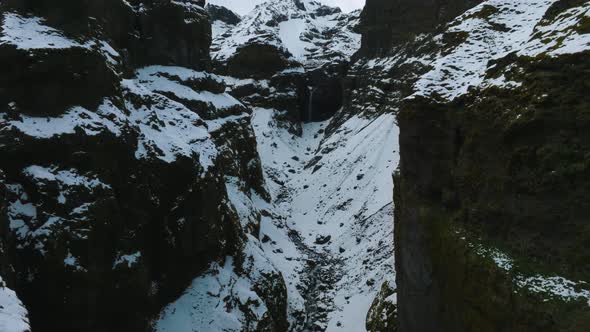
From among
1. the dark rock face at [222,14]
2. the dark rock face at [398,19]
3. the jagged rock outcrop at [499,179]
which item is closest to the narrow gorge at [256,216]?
the jagged rock outcrop at [499,179]

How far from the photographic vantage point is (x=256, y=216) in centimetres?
3759

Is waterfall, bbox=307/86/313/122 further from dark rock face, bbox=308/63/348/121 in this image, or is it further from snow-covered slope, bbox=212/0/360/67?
snow-covered slope, bbox=212/0/360/67

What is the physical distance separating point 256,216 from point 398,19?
47884 millimetres

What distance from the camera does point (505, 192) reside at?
13875 millimetres

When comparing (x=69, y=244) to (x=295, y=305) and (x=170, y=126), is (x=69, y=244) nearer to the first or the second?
(x=170, y=126)

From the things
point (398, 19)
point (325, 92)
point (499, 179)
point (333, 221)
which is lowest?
point (333, 221)

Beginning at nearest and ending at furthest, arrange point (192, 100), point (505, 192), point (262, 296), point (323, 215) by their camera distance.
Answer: point (505, 192) → point (262, 296) → point (192, 100) → point (323, 215)

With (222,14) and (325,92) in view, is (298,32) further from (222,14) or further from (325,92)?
(222,14)

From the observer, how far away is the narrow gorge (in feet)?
41.2

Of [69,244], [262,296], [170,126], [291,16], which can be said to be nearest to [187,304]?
[262,296]

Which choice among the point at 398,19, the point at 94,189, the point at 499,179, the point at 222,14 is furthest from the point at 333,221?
the point at 222,14

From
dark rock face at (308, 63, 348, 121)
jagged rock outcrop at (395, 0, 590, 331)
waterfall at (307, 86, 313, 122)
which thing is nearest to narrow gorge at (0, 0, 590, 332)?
jagged rock outcrop at (395, 0, 590, 331)

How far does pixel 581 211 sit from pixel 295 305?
74.2 feet

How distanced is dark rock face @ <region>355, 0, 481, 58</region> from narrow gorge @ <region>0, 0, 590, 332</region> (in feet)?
119
